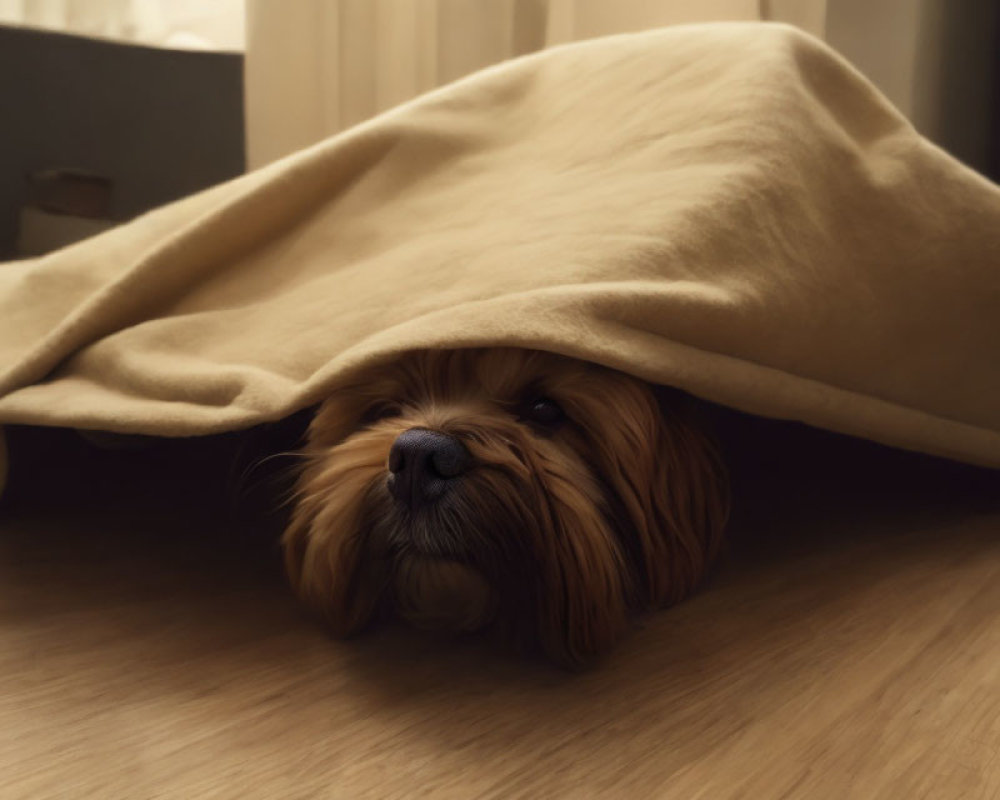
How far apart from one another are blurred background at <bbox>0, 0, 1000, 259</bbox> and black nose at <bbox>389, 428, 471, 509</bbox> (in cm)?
139

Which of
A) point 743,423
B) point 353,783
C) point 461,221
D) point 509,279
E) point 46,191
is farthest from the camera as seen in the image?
point 46,191

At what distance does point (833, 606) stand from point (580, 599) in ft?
1.00

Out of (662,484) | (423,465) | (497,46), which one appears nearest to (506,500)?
(423,465)

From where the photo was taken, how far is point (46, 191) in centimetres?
251

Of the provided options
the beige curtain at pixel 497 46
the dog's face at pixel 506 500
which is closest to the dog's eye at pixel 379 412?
the dog's face at pixel 506 500

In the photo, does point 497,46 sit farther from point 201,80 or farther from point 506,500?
point 506,500

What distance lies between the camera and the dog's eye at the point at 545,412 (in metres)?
0.93

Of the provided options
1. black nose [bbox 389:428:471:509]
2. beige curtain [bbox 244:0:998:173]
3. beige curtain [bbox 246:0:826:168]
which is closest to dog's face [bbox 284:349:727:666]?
black nose [bbox 389:428:471:509]

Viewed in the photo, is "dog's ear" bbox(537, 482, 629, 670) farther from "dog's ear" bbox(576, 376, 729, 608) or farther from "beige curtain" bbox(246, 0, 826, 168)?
"beige curtain" bbox(246, 0, 826, 168)

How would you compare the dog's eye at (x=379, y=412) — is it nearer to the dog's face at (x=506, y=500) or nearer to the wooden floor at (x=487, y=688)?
the dog's face at (x=506, y=500)

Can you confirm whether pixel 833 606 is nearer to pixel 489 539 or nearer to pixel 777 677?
pixel 777 677

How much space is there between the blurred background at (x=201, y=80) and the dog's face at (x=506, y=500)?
1.26 meters

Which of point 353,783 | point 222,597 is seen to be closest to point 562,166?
point 222,597

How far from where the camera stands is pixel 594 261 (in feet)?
3.07
